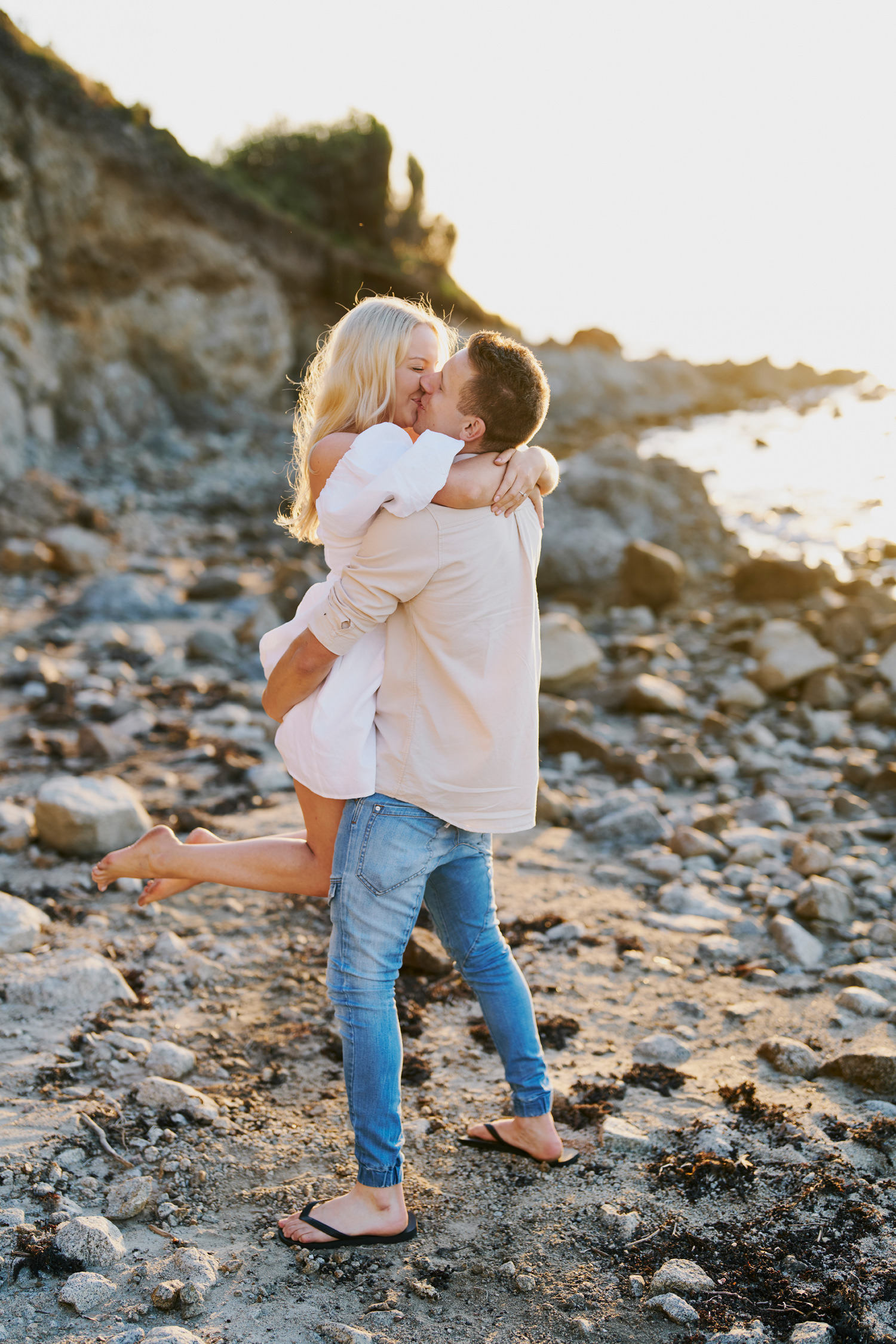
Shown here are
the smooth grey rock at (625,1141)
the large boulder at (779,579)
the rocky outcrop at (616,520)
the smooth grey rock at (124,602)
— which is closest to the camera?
the smooth grey rock at (625,1141)

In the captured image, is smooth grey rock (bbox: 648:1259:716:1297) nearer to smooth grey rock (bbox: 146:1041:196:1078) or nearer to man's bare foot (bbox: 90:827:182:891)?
smooth grey rock (bbox: 146:1041:196:1078)

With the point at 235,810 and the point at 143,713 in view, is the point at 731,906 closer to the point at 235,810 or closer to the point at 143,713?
the point at 235,810

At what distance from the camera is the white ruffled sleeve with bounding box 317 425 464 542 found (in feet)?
6.77

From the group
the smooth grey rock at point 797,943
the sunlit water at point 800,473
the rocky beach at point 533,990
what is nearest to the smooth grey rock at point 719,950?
the rocky beach at point 533,990

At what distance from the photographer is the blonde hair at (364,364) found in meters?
2.34

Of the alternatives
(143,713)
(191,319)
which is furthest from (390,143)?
(143,713)

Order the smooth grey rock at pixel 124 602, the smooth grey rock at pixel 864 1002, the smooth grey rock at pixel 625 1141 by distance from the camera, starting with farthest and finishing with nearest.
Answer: the smooth grey rock at pixel 124 602 < the smooth grey rock at pixel 864 1002 < the smooth grey rock at pixel 625 1141

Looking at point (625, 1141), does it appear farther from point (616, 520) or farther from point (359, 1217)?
point (616, 520)

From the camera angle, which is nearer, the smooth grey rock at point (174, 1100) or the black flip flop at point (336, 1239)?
the black flip flop at point (336, 1239)

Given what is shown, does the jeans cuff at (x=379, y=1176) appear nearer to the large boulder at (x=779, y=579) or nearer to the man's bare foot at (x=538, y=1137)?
the man's bare foot at (x=538, y=1137)

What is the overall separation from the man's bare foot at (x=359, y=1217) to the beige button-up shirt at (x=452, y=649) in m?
0.90

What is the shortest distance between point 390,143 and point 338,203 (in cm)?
248

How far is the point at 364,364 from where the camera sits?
2348 millimetres

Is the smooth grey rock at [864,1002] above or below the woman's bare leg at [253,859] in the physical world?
below
